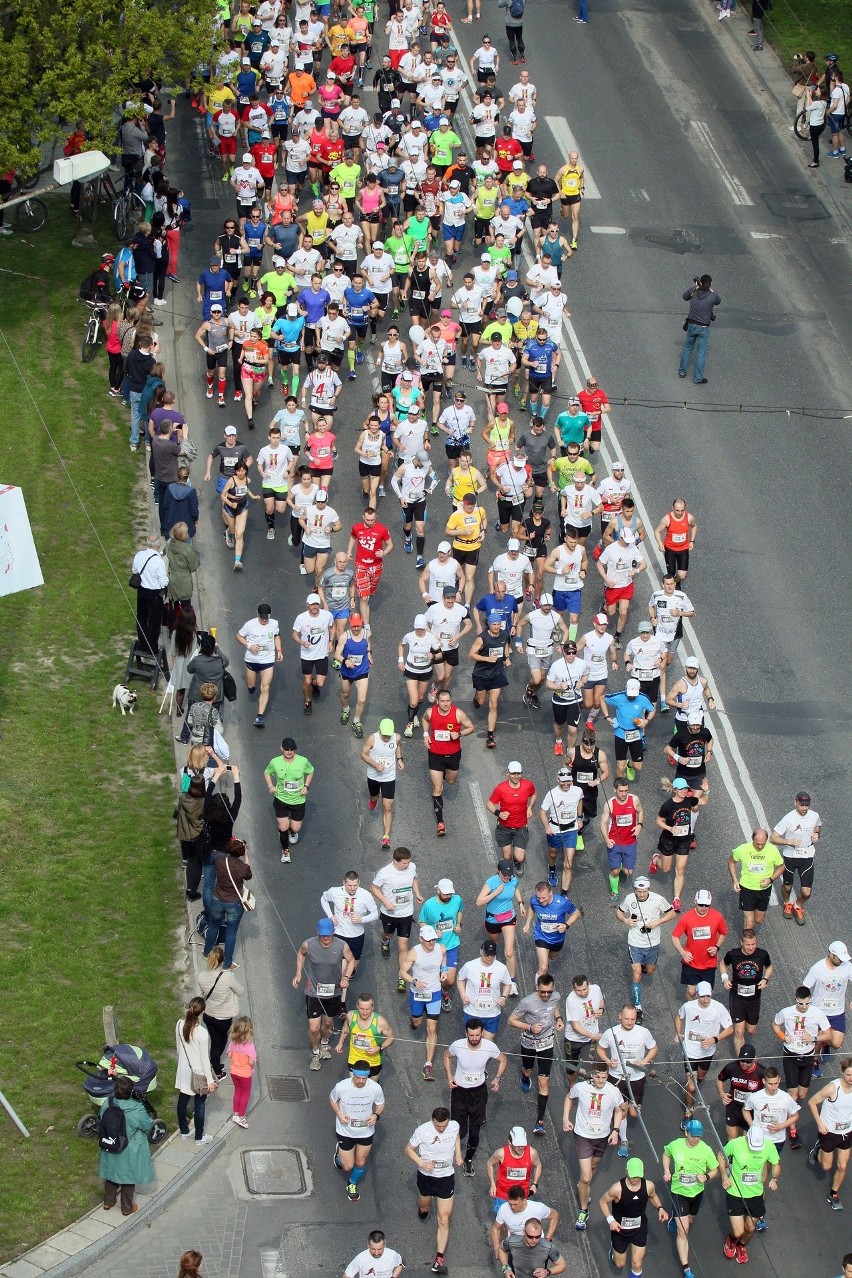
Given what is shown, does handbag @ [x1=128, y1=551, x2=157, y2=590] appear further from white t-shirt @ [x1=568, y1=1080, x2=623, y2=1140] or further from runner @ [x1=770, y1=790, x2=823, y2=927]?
white t-shirt @ [x1=568, y1=1080, x2=623, y2=1140]

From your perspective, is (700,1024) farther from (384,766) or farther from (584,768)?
(384,766)

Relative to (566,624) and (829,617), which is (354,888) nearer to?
(566,624)

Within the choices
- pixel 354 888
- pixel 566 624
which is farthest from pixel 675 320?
pixel 354 888

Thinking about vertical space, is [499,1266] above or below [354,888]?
below

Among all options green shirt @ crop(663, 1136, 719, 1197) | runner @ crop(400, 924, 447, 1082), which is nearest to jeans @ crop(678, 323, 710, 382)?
runner @ crop(400, 924, 447, 1082)

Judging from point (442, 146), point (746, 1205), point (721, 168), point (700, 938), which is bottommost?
point (721, 168)

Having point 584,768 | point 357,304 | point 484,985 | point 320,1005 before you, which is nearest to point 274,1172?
point 320,1005
